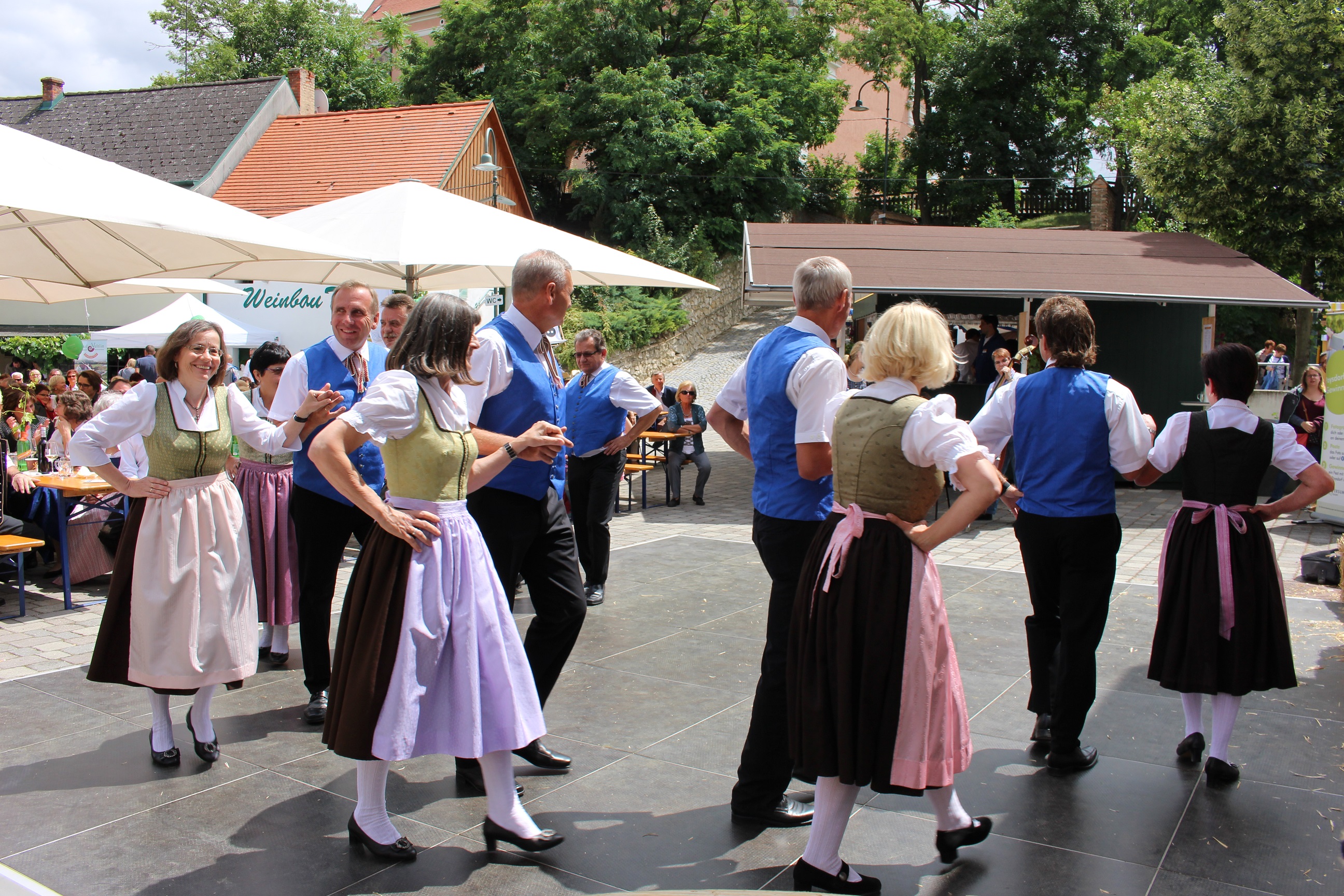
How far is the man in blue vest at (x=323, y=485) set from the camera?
4.47 metres

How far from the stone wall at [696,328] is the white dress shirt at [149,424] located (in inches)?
943

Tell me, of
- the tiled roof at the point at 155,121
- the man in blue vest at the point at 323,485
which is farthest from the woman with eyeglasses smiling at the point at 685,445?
the tiled roof at the point at 155,121

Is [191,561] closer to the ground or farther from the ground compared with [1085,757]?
farther from the ground

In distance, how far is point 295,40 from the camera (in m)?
45.3

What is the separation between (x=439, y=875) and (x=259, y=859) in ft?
2.00

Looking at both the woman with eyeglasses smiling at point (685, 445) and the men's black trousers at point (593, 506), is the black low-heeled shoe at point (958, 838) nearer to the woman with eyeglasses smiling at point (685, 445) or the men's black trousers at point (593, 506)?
the men's black trousers at point (593, 506)

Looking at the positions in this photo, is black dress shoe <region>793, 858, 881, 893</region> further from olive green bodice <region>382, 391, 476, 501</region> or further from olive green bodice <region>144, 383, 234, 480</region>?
olive green bodice <region>144, 383, 234, 480</region>

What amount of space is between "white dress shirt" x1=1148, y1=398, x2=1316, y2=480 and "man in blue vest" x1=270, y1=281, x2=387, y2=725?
3.43 meters

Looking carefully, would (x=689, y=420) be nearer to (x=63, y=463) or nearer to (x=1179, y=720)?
(x=63, y=463)

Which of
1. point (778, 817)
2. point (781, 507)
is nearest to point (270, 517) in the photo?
point (781, 507)

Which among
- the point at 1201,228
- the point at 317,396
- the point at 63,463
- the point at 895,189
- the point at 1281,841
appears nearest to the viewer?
the point at 1281,841

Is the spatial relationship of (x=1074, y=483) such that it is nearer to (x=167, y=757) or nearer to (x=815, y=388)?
(x=815, y=388)

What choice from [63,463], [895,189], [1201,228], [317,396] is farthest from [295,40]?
[317,396]

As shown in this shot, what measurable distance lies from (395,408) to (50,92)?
1225 inches
